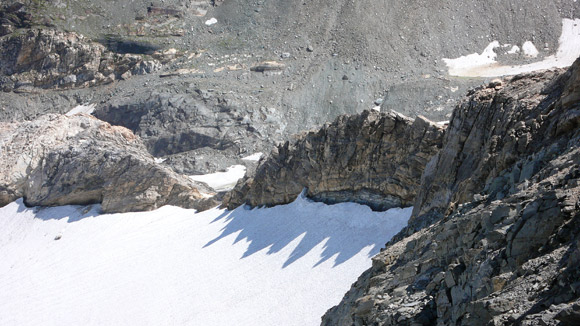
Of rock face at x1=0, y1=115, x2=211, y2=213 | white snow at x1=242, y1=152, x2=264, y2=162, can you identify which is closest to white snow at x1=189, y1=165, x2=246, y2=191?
white snow at x1=242, y1=152, x2=264, y2=162

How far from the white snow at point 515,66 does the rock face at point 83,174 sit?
41.2m

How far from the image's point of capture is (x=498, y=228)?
28.9ft

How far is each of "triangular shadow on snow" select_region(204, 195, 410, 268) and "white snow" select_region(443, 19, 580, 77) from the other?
4581 centimetres

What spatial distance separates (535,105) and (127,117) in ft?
227

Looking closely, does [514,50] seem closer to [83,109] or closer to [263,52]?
[263,52]

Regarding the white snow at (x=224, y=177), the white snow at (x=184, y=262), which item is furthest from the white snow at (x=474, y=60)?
the white snow at (x=184, y=262)

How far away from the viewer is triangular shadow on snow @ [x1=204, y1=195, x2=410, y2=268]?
25047 millimetres

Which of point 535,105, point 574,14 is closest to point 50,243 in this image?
point 535,105

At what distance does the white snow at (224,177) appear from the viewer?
60344 millimetres

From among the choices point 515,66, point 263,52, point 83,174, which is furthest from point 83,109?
point 515,66

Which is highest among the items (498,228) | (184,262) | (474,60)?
(498,228)

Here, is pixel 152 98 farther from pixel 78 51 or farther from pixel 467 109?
pixel 467 109

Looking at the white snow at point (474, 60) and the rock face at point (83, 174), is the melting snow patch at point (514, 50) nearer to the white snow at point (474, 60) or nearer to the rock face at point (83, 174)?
the white snow at point (474, 60)

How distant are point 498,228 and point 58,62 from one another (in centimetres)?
8368
